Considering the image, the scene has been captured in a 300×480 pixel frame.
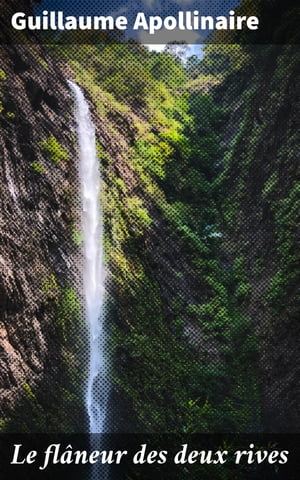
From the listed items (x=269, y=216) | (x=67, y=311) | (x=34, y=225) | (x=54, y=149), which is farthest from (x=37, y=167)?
(x=269, y=216)

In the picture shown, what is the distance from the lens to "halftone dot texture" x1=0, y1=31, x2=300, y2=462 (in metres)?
12.7

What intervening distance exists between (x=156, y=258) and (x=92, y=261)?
291 cm

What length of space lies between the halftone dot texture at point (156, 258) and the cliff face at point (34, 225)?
0.15 feet

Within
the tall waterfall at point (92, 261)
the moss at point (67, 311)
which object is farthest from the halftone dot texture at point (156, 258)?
the tall waterfall at point (92, 261)

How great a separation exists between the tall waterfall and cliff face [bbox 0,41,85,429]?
458 millimetres

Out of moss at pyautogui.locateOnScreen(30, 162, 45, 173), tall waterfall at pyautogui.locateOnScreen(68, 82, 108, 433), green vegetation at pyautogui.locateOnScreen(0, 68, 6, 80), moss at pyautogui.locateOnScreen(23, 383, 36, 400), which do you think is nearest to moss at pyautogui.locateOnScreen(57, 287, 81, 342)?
tall waterfall at pyautogui.locateOnScreen(68, 82, 108, 433)

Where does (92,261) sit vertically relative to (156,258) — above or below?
above

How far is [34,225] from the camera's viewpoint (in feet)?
46.4

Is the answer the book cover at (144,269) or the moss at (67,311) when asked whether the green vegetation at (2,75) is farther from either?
the moss at (67,311)

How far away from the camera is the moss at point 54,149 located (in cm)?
1669

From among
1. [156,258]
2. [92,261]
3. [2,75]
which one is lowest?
[156,258]

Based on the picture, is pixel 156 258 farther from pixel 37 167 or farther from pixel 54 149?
pixel 37 167

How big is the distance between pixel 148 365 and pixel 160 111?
49.1 feet

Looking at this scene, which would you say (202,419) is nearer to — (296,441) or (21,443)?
(296,441)
